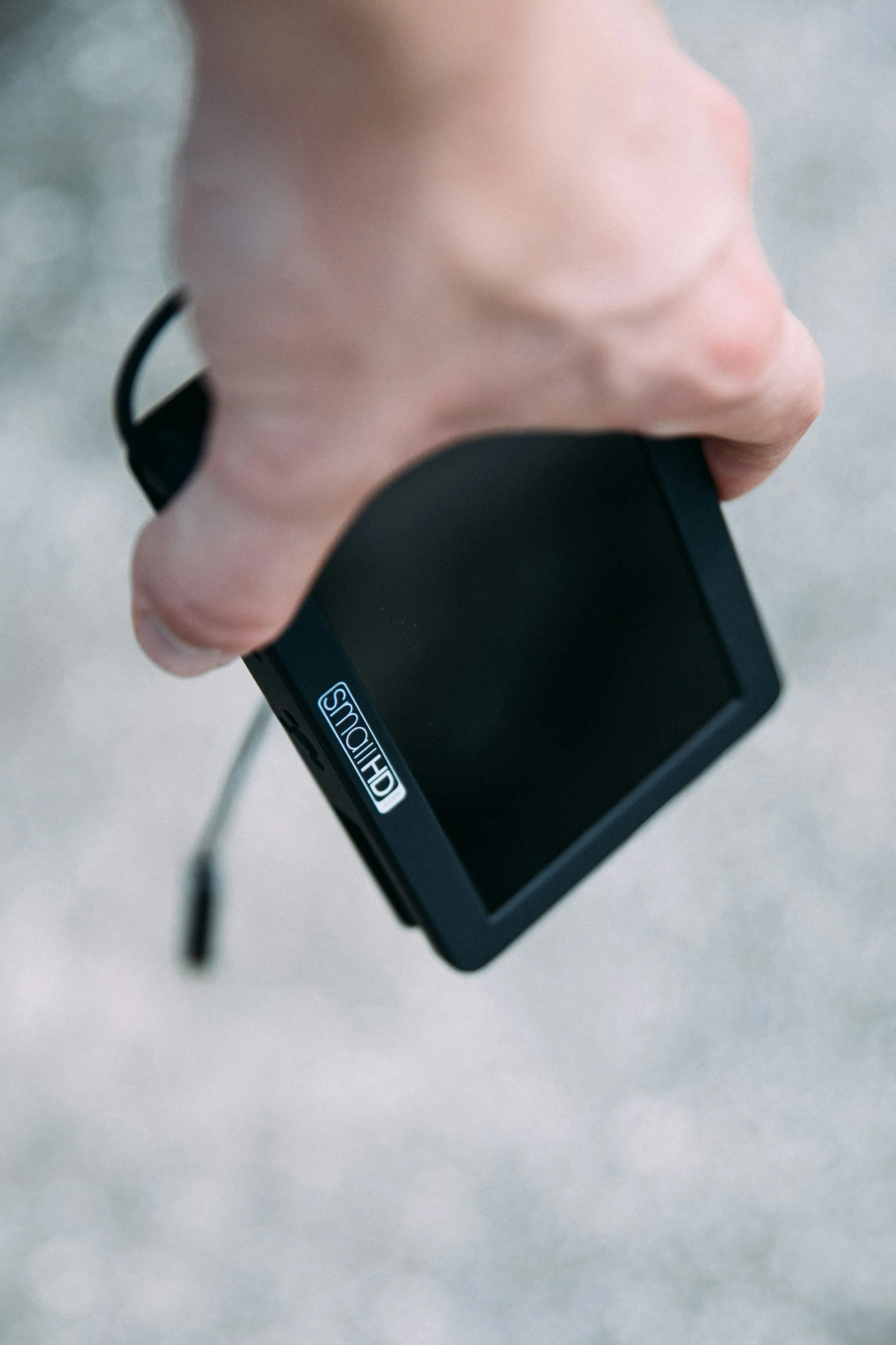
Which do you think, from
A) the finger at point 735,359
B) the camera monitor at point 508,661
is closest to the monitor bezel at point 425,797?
the camera monitor at point 508,661

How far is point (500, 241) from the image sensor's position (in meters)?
0.33

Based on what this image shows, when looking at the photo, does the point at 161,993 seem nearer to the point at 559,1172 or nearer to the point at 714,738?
the point at 559,1172

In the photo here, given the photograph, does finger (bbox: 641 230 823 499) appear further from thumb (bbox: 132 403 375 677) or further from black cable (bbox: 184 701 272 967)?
black cable (bbox: 184 701 272 967)

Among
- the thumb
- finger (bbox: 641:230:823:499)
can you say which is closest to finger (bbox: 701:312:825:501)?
finger (bbox: 641:230:823:499)

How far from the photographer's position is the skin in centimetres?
29

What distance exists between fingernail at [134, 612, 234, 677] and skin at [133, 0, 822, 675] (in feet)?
0.04

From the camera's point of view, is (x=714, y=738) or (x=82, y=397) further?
(x=82, y=397)

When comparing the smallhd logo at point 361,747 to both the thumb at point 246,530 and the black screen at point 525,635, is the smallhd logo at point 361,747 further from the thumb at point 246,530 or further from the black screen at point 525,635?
the thumb at point 246,530

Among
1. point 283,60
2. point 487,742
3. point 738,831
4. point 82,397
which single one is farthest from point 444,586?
point 82,397

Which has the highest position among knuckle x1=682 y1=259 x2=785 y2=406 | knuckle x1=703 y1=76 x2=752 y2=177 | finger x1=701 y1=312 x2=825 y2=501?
knuckle x1=703 y1=76 x2=752 y2=177

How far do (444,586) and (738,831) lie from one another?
0.54 metres

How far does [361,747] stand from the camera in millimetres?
590

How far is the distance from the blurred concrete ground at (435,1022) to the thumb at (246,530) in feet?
2.04

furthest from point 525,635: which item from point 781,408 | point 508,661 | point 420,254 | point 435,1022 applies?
point 435,1022
